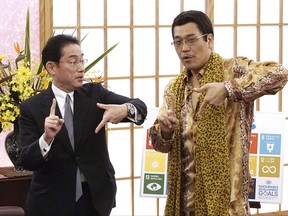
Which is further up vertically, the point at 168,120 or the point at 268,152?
the point at 168,120

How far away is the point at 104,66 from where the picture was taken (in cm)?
466

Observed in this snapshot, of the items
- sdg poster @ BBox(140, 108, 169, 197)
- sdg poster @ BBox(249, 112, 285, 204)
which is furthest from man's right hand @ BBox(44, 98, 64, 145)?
sdg poster @ BBox(249, 112, 285, 204)

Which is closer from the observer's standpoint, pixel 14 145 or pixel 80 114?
pixel 80 114

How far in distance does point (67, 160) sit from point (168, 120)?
0.49m

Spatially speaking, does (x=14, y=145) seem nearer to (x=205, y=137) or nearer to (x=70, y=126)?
(x=70, y=126)

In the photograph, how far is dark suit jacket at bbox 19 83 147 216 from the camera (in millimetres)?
2684

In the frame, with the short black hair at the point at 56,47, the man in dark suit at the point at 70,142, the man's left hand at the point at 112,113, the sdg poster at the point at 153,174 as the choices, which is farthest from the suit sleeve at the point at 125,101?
the sdg poster at the point at 153,174

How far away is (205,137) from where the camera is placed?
8.33 feet

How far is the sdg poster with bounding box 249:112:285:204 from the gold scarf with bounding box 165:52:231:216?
144cm

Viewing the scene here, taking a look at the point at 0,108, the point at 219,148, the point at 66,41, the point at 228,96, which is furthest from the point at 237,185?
the point at 0,108

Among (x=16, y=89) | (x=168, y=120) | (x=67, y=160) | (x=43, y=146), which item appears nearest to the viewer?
(x=168, y=120)

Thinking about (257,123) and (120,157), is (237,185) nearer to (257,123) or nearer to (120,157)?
(257,123)

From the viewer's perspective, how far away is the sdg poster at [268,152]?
156 inches

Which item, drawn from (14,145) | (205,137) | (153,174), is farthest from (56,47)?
(153,174)
